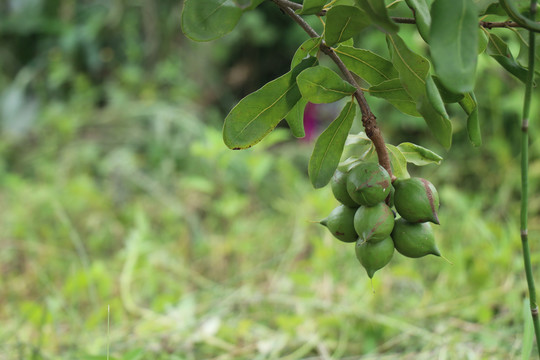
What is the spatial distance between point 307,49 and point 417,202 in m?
0.16

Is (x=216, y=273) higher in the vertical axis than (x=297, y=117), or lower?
lower

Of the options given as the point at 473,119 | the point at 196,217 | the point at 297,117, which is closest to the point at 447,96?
the point at 473,119

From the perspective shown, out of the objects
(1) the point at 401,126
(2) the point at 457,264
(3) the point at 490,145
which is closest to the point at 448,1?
(2) the point at 457,264

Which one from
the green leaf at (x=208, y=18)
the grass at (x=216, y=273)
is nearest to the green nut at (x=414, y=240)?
the green leaf at (x=208, y=18)

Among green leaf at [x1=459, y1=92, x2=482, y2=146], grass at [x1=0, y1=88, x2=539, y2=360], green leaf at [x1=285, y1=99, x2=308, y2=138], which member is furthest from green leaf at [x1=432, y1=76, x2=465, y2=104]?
grass at [x1=0, y1=88, x2=539, y2=360]

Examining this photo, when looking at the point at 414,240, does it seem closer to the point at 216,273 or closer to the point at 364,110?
the point at 364,110

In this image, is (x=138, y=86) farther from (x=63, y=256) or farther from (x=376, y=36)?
(x=63, y=256)

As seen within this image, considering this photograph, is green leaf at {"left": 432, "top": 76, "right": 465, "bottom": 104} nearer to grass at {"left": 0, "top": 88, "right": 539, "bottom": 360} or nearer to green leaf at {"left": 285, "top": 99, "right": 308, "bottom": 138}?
green leaf at {"left": 285, "top": 99, "right": 308, "bottom": 138}

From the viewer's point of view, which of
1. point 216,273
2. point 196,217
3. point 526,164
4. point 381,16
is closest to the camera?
point 381,16

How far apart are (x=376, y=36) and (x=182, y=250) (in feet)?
4.17

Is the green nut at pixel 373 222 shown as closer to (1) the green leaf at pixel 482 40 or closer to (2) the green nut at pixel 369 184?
(2) the green nut at pixel 369 184

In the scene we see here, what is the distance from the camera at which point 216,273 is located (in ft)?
4.56

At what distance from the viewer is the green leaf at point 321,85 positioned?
0.42 m

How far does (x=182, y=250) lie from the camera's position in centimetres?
149
